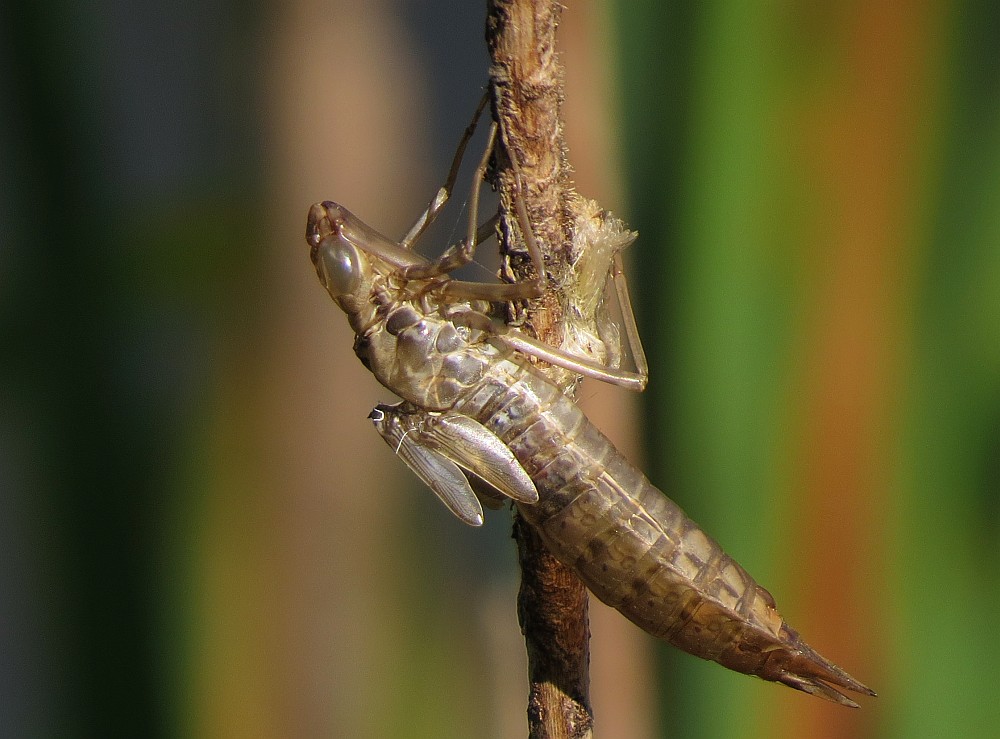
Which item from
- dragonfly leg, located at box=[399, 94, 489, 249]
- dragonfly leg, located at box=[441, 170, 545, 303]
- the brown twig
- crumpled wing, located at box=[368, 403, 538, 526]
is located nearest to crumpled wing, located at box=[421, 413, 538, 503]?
crumpled wing, located at box=[368, 403, 538, 526]

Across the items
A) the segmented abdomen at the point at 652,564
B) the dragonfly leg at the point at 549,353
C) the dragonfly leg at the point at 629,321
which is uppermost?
the dragonfly leg at the point at 629,321

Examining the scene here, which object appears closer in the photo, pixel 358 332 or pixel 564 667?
pixel 564 667

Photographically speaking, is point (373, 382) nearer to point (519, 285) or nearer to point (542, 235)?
point (519, 285)

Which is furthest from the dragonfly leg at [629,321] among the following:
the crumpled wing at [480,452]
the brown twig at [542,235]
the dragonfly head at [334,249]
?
the dragonfly head at [334,249]

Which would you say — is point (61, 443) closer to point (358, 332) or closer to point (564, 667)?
point (358, 332)

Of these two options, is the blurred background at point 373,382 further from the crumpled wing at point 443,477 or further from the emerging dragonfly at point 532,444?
the crumpled wing at point 443,477

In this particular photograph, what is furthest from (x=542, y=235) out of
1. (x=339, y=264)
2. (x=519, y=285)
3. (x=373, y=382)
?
(x=373, y=382)

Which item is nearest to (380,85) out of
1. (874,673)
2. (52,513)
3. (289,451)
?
(289,451)

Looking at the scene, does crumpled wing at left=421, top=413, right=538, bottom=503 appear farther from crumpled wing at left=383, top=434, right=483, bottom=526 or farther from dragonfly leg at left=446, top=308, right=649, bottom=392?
dragonfly leg at left=446, top=308, right=649, bottom=392
